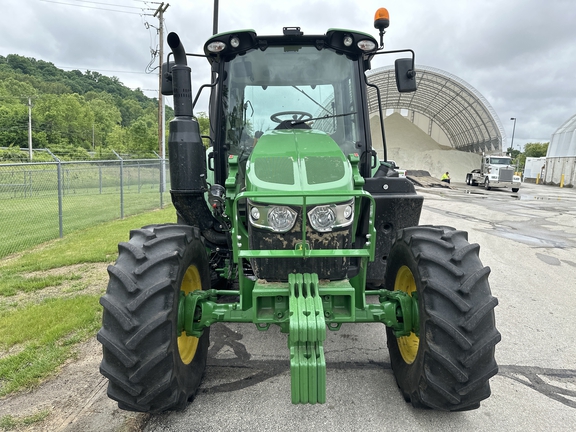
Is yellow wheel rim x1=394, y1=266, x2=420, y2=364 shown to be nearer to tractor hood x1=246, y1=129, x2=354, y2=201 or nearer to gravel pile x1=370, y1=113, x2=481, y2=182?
tractor hood x1=246, y1=129, x2=354, y2=201

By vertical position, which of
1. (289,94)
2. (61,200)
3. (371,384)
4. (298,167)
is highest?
(289,94)

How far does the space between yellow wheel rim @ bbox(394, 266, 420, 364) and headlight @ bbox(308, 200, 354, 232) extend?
714mm

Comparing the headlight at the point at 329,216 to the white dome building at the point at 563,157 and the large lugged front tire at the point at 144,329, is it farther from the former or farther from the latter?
the white dome building at the point at 563,157

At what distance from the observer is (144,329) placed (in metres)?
2.44

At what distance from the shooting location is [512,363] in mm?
3674

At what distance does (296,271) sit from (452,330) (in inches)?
40.1

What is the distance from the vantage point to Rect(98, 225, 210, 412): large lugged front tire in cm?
243

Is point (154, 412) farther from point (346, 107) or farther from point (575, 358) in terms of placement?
point (575, 358)

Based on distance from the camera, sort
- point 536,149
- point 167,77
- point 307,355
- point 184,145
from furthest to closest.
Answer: point 536,149
point 167,77
point 184,145
point 307,355

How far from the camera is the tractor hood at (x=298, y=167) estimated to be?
9.05ft

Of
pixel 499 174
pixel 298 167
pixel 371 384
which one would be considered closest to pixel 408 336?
pixel 371 384

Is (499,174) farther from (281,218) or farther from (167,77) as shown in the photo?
(281,218)

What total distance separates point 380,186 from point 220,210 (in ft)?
4.59

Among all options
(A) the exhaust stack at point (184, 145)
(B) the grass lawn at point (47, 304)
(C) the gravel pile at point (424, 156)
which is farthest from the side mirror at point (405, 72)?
(C) the gravel pile at point (424, 156)
